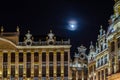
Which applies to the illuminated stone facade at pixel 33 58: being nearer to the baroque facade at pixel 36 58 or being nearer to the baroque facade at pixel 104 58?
the baroque facade at pixel 36 58

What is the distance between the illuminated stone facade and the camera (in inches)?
2751

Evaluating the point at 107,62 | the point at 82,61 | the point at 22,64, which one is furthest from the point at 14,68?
the point at 107,62

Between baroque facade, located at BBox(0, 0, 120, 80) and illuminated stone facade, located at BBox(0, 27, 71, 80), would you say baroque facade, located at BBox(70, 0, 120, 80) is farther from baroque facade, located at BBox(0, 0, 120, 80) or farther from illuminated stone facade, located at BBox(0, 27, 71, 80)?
illuminated stone facade, located at BBox(0, 27, 71, 80)

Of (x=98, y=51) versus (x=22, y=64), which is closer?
(x=98, y=51)

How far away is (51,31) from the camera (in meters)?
72.2

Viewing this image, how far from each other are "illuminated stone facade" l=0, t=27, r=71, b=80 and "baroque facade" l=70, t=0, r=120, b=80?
132 inches

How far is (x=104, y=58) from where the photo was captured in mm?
62219

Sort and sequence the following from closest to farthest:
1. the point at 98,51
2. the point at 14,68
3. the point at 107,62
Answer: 1. the point at 107,62
2. the point at 98,51
3. the point at 14,68

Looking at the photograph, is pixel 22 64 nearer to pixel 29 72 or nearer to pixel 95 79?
pixel 29 72

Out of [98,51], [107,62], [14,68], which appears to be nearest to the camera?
[107,62]

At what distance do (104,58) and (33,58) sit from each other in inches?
563

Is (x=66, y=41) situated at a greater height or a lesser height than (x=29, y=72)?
greater

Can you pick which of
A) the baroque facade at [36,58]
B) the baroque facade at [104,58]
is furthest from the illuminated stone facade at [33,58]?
the baroque facade at [104,58]

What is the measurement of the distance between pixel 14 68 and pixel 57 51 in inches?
317
